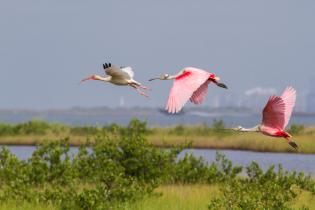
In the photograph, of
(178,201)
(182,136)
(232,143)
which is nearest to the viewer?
(178,201)

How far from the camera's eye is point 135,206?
13.0 meters

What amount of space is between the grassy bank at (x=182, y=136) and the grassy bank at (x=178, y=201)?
2156 centimetres

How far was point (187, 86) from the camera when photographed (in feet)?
13.9

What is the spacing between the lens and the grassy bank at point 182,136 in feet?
127

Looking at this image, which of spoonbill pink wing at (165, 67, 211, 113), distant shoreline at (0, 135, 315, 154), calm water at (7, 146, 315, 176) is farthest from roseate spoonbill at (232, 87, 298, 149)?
distant shoreline at (0, 135, 315, 154)

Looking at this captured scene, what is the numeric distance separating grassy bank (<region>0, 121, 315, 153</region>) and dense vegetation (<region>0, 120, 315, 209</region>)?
20.5m

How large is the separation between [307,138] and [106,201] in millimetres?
27249

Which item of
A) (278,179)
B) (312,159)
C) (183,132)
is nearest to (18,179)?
(278,179)

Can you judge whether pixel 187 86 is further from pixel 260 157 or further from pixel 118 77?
pixel 260 157

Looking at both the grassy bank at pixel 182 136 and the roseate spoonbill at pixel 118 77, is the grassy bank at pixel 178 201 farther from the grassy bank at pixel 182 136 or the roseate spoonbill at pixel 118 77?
the grassy bank at pixel 182 136

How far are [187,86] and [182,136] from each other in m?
38.3

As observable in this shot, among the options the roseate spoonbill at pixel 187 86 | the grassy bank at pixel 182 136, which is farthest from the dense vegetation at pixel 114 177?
the grassy bank at pixel 182 136

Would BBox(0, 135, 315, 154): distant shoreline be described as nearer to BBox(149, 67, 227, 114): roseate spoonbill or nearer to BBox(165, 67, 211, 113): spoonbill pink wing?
BBox(149, 67, 227, 114): roseate spoonbill

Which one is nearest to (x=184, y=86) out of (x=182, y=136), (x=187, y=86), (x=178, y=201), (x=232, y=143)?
(x=187, y=86)
